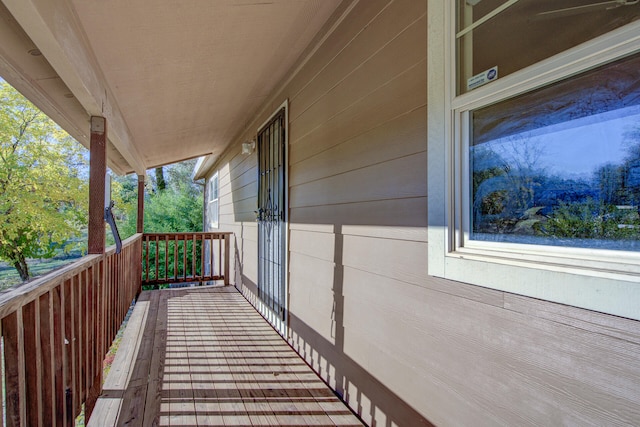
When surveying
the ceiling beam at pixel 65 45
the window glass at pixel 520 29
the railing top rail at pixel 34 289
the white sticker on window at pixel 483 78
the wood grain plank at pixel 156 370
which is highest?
the ceiling beam at pixel 65 45

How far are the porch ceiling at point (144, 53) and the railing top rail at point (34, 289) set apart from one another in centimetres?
102

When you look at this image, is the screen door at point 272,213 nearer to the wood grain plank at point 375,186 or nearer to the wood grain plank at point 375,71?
the wood grain plank at point 375,186

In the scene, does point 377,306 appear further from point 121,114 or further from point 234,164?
point 234,164

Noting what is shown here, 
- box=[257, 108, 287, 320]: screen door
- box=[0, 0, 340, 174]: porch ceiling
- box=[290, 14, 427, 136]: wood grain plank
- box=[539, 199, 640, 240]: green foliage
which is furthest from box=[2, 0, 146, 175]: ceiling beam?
box=[539, 199, 640, 240]: green foliage

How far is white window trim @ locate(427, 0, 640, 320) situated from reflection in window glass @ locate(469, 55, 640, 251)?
0.04 m

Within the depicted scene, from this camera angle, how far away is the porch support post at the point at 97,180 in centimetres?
256

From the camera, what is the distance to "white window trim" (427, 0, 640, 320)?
0.91 metres

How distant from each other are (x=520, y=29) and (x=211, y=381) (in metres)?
2.68

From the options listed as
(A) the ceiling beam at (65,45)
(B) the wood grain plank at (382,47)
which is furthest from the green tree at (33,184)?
(B) the wood grain plank at (382,47)

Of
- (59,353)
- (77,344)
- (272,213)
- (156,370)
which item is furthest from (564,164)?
(272,213)

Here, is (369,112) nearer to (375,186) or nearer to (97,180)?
(375,186)

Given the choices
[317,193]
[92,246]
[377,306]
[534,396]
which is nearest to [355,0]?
[317,193]

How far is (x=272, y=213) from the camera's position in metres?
3.98

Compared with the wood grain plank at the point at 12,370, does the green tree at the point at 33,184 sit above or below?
above
